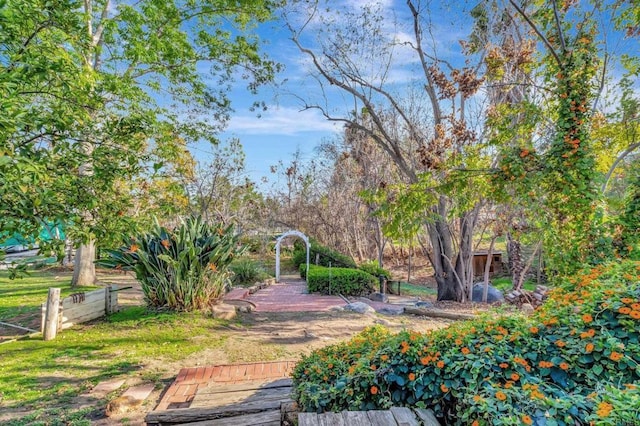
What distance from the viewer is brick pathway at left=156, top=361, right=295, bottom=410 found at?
3.21 meters

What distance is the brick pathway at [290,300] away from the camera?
7.73 m

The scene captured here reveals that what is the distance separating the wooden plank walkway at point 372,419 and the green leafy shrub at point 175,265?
15.0ft

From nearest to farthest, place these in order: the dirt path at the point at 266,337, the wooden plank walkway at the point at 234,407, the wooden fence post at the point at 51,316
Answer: the wooden plank walkway at the point at 234,407 < the dirt path at the point at 266,337 < the wooden fence post at the point at 51,316

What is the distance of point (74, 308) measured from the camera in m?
5.60

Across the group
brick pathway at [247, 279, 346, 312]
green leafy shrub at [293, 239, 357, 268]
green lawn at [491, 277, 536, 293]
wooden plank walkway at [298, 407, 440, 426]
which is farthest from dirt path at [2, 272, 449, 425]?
green lawn at [491, 277, 536, 293]

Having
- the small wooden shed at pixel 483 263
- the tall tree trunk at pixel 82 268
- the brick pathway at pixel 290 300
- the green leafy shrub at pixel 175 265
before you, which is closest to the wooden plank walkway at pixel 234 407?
the green leafy shrub at pixel 175 265

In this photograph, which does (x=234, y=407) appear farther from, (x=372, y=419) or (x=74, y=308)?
(x=74, y=308)

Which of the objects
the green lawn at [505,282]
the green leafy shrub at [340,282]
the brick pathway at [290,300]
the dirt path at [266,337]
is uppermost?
the green leafy shrub at [340,282]

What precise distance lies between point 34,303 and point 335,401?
8369 millimetres

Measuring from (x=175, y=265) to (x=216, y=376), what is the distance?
7.83ft

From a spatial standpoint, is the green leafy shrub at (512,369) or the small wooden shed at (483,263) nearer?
the green leafy shrub at (512,369)

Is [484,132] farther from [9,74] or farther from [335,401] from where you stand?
[9,74]

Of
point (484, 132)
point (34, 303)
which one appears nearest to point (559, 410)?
point (484, 132)

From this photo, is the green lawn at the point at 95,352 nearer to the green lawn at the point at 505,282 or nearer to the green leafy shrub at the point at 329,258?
the green leafy shrub at the point at 329,258
